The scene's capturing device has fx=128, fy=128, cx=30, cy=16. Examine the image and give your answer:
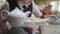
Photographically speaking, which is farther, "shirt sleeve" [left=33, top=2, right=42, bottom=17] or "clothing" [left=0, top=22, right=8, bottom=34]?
"shirt sleeve" [left=33, top=2, right=42, bottom=17]

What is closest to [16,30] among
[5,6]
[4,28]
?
[4,28]

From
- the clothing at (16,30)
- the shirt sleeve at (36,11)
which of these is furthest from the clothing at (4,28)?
the shirt sleeve at (36,11)

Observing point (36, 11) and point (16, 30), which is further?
point (36, 11)

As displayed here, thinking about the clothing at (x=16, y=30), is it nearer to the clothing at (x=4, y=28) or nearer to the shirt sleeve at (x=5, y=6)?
the clothing at (x=4, y=28)

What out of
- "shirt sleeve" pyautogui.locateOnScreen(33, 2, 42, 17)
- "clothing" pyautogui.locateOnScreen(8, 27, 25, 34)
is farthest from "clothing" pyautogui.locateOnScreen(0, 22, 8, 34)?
"shirt sleeve" pyautogui.locateOnScreen(33, 2, 42, 17)

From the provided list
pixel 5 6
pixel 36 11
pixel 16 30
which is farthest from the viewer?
pixel 36 11

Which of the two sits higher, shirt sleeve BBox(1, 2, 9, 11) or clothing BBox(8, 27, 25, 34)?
shirt sleeve BBox(1, 2, 9, 11)

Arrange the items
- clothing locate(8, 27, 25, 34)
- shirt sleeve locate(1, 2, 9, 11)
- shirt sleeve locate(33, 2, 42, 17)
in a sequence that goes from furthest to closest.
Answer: shirt sleeve locate(33, 2, 42, 17) → shirt sleeve locate(1, 2, 9, 11) → clothing locate(8, 27, 25, 34)

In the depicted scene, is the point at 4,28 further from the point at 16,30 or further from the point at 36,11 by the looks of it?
the point at 36,11

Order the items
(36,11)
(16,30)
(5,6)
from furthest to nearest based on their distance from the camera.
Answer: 1. (36,11)
2. (5,6)
3. (16,30)

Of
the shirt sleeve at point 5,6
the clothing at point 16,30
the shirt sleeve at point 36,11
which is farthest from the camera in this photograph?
the shirt sleeve at point 36,11

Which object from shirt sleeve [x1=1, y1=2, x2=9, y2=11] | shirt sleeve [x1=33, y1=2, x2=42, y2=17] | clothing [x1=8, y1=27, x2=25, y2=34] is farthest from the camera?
shirt sleeve [x1=33, y1=2, x2=42, y2=17]

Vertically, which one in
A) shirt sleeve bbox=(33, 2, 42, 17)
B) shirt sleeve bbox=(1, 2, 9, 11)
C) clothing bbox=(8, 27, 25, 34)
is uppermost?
shirt sleeve bbox=(1, 2, 9, 11)

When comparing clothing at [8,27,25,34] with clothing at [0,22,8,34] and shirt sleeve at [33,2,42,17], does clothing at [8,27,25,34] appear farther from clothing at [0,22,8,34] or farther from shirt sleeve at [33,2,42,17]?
shirt sleeve at [33,2,42,17]
